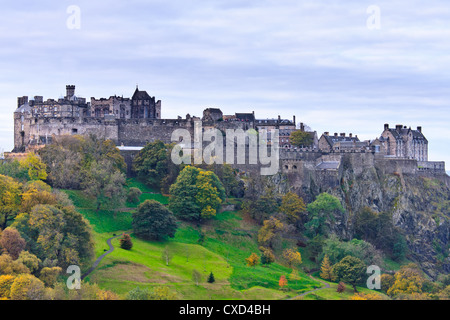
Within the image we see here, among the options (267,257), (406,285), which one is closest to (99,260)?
(267,257)

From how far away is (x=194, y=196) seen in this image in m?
81.0

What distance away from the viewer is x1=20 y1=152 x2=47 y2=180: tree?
248ft

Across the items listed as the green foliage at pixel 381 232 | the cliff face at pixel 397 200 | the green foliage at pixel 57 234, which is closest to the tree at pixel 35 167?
the green foliage at pixel 57 234

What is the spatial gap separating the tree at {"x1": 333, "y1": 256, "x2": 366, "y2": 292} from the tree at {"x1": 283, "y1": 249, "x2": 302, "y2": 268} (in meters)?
5.08

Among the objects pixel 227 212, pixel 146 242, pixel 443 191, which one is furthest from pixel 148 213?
pixel 443 191

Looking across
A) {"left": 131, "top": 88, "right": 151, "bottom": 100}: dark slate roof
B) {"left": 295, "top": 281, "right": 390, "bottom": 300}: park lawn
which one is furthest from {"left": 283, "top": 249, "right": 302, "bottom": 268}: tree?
{"left": 131, "top": 88, "right": 151, "bottom": 100}: dark slate roof

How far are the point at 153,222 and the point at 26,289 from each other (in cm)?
2455

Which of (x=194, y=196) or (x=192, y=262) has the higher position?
(x=194, y=196)

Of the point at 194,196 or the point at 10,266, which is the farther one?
the point at 194,196

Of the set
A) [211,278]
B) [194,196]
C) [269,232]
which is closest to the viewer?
[211,278]

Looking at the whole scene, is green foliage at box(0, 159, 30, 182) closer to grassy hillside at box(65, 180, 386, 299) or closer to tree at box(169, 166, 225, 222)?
grassy hillside at box(65, 180, 386, 299)

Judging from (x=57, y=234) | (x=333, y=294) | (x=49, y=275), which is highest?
(x=57, y=234)

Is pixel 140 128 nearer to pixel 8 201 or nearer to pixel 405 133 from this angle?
pixel 8 201
